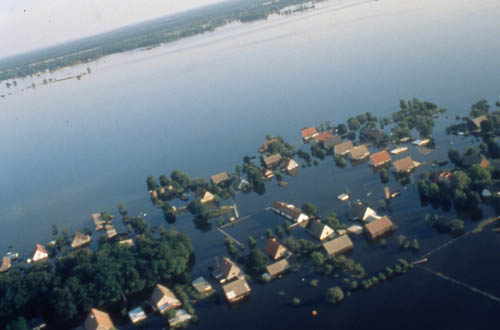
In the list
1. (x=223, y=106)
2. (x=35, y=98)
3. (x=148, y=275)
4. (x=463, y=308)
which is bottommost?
(x=463, y=308)

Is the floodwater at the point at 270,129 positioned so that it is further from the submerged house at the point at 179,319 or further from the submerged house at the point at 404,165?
the submerged house at the point at 404,165

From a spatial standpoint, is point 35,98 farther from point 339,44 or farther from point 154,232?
point 154,232

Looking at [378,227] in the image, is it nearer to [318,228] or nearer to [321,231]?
[321,231]

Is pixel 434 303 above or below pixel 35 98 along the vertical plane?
below

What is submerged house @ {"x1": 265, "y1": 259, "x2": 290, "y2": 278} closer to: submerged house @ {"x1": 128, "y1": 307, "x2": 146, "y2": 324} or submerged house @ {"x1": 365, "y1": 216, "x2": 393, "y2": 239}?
submerged house @ {"x1": 365, "y1": 216, "x2": 393, "y2": 239}

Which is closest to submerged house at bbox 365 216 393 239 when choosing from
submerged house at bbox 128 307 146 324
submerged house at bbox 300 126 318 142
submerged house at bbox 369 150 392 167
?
submerged house at bbox 369 150 392 167

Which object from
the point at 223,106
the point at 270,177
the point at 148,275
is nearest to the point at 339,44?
the point at 223,106

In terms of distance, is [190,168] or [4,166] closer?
[190,168]
